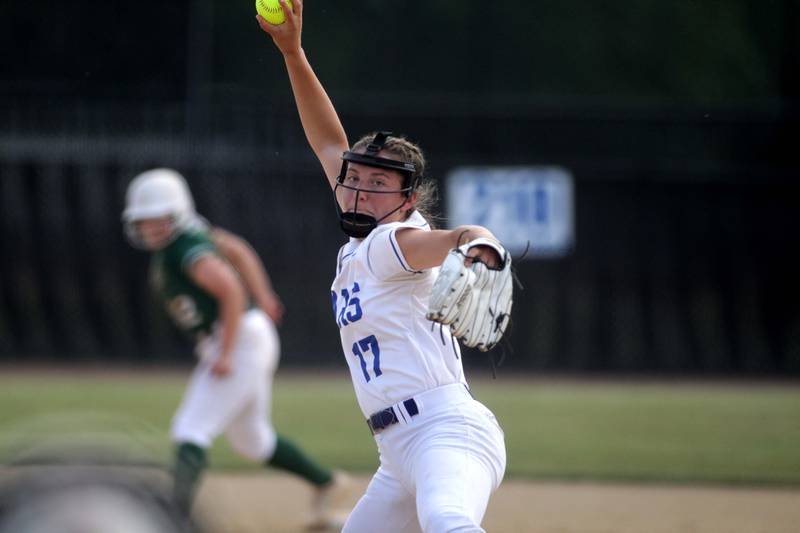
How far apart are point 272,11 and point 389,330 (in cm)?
127

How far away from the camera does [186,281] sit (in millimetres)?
5656

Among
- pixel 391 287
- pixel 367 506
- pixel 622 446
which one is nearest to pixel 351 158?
pixel 391 287

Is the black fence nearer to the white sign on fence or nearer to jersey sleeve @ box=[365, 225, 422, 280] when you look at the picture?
the white sign on fence

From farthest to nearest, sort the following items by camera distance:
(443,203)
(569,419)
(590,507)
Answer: (443,203)
(569,419)
(590,507)

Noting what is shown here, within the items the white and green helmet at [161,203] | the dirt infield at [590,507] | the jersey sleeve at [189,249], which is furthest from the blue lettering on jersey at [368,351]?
the white and green helmet at [161,203]

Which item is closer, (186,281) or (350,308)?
(350,308)

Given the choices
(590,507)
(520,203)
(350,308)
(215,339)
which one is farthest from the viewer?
(520,203)

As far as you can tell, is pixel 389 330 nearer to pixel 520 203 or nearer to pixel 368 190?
pixel 368 190

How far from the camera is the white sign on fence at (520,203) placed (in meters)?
13.2

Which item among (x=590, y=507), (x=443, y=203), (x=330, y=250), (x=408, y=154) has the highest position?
(x=408, y=154)

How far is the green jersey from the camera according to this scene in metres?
5.59

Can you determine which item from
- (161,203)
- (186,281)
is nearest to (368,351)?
(186,281)

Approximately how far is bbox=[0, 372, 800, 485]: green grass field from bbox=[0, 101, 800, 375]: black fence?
78cm

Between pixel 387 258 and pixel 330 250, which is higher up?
pixel 387 258
